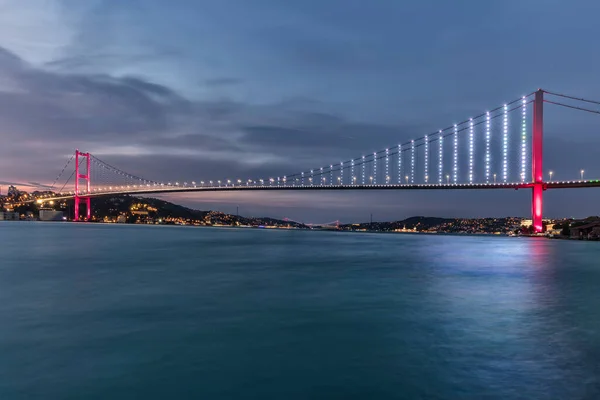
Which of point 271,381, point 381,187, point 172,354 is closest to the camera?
point 271,381

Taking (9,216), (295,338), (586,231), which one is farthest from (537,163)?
(9,216)

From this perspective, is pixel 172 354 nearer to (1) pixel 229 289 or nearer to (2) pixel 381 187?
(1) pixel 229 289

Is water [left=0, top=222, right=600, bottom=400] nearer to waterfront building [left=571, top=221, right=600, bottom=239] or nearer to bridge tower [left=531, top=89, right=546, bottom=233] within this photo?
bridge tower [left=531, top=89, right=546, bottom=233]

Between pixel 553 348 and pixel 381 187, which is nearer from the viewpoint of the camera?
pixel 553 348

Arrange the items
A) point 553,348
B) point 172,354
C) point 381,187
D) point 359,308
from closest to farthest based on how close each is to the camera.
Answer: point 172,354
point 553,348
point 359,308
point 381,187

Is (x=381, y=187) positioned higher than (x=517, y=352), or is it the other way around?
(x=381, y=187)

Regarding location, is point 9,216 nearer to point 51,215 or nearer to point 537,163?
point 51,215

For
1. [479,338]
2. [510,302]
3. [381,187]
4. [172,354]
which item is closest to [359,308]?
[479,338]
